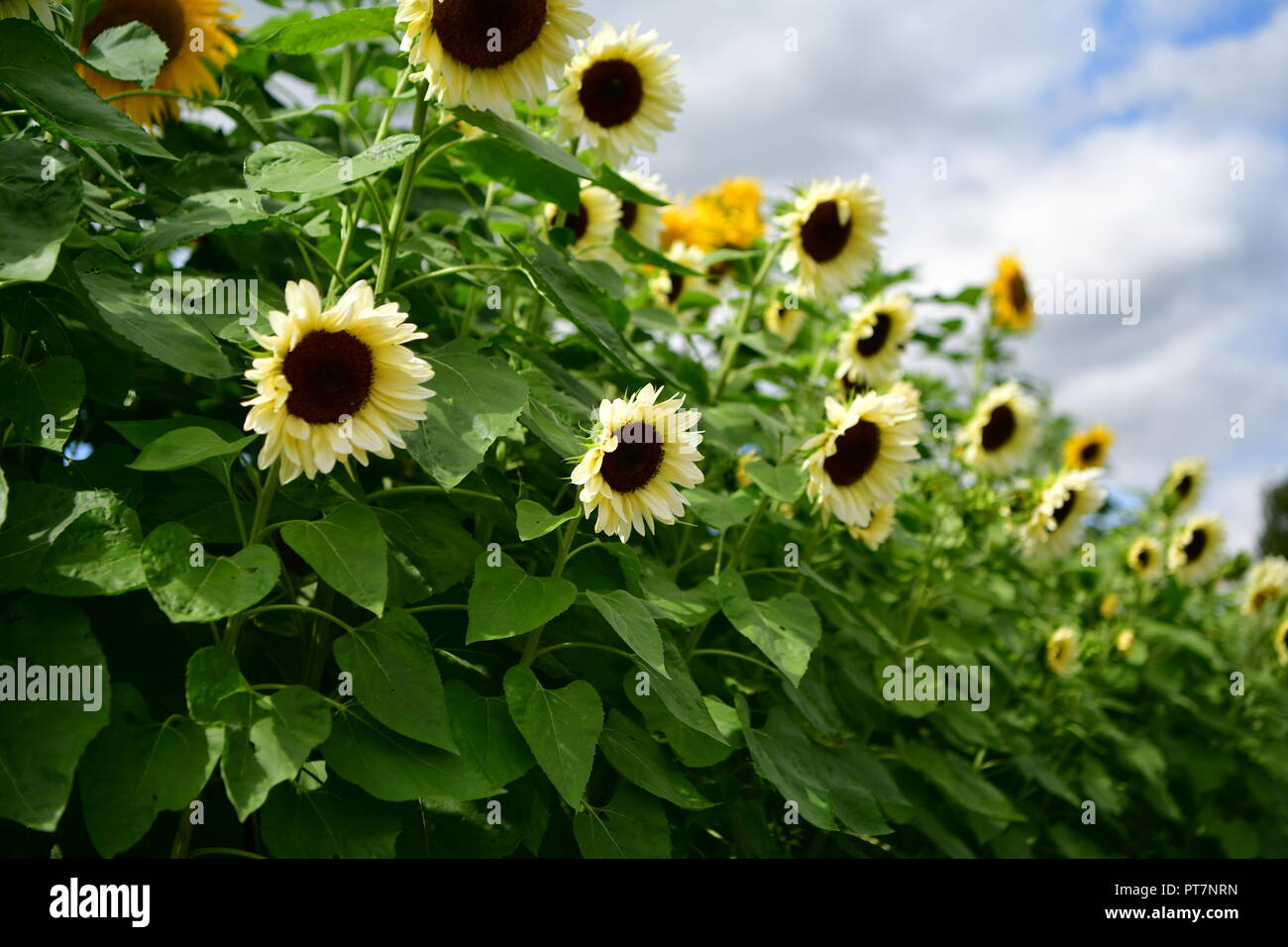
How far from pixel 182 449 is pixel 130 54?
38.3 inches

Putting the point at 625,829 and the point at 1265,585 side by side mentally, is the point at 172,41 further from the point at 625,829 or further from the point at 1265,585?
the point at 1265,585

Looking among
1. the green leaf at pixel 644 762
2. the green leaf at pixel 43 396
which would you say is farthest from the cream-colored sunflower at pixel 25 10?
the green leaf at pixel 644 762

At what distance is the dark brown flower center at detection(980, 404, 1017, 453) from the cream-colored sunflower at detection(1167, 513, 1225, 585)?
1.45 m

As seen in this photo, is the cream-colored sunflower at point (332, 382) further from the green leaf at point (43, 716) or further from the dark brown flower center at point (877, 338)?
the dark brown flower center at point (877, 338)

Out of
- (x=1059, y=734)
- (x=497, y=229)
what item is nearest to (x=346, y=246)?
(x=497, y=229)

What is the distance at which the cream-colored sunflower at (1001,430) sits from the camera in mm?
3646

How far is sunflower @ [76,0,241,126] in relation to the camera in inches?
98.3

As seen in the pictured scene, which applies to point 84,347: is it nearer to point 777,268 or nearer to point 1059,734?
point 777,268

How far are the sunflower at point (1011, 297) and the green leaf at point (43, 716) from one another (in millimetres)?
4012

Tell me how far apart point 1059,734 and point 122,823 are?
345cm

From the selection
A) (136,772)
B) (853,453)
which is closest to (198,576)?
(136,772)

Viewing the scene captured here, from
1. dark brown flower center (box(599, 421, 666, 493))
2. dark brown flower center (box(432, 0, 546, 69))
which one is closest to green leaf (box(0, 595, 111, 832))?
dark brown flower center (box(599, 421, 666, 493))

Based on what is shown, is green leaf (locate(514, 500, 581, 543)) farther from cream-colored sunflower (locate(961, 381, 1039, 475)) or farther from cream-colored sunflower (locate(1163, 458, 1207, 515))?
cream-colored sunflower (locate(1163, 458, 1207, 515))
